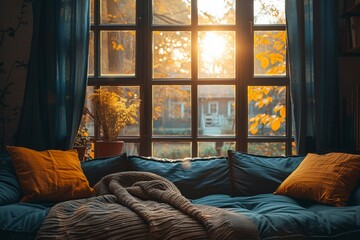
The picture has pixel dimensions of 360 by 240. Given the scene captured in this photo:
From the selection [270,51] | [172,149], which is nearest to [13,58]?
[172,149]

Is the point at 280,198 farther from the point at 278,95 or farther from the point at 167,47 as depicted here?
the point at 167,47

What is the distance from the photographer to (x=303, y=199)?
10.2 feet

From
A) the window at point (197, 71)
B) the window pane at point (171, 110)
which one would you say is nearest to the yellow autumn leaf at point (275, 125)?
the window at point (197, 71)

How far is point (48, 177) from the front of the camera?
10.2ft

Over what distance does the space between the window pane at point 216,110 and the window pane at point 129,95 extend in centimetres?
53

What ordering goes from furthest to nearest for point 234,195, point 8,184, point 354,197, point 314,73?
point 314,73 < point 234,195 < point 8,184 < point 354,197

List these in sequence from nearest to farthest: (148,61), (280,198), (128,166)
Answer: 1. (280,198)
2. (128,166)
3. (148,61)

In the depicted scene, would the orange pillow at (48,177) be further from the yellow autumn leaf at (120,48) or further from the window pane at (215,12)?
the window pane at (215,12)

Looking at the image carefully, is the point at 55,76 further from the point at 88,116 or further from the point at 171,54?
the point at 171,54

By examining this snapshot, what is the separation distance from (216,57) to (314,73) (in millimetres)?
821

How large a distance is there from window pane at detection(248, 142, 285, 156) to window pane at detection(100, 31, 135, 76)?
119 centimetres

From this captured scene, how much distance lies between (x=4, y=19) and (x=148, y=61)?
4.07ft

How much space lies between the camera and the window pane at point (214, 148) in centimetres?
412

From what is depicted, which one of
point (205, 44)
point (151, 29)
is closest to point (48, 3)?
point (151, 29)
